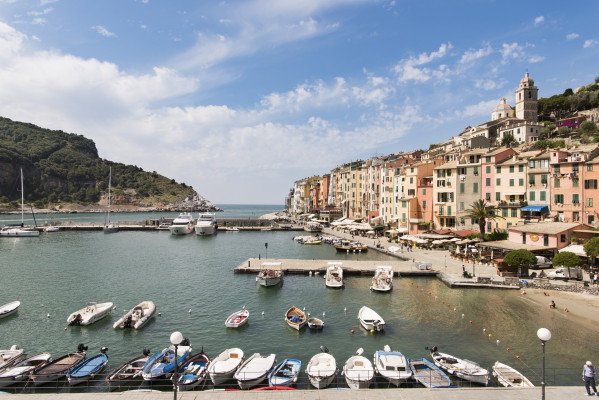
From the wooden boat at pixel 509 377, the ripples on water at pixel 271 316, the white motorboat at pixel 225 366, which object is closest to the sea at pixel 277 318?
the ripples on water at pixel 271 316

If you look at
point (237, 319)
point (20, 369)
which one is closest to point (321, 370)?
point (237, 319)

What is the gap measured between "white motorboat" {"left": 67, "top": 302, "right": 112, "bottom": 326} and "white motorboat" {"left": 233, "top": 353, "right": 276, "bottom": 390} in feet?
50.5

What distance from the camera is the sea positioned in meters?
21.9

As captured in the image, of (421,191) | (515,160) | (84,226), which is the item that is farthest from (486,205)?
(84,226)

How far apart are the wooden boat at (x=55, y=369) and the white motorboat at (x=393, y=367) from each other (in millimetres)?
16299

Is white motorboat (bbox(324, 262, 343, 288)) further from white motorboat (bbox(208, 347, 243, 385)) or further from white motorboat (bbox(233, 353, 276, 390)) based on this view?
white motorboat (bbox(208, 347, 243, 385))

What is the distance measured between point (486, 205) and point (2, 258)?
261 ft

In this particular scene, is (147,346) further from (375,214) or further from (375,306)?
(375,214)

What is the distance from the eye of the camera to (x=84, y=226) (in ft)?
366

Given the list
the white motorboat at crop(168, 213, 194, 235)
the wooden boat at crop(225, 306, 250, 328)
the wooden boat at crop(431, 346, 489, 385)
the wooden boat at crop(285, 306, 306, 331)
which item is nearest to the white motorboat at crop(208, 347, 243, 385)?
the wooden boat at crop(225, 306, 250, 328)

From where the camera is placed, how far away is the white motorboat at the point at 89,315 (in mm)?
26781

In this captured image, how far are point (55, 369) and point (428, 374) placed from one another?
1946 centimetres

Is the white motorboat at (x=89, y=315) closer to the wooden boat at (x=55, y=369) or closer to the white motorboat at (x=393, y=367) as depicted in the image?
the wooden boat at (x=55, y=369)

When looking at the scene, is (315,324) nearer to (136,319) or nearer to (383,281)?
(383,281)
